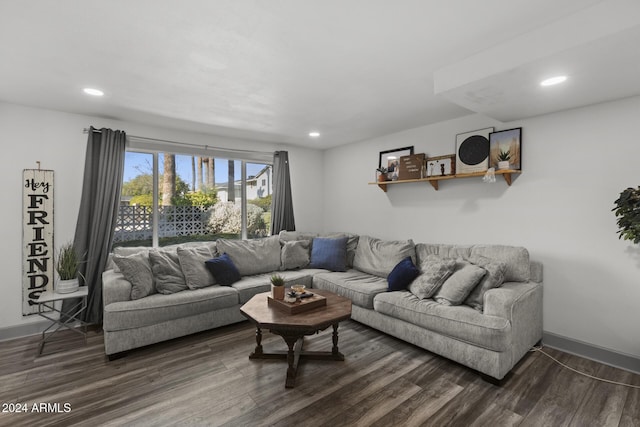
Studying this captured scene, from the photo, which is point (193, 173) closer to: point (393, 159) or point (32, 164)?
point (32, 164)

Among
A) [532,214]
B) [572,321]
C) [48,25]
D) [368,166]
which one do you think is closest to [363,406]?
[572,321]

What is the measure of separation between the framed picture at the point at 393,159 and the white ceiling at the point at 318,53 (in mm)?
1060

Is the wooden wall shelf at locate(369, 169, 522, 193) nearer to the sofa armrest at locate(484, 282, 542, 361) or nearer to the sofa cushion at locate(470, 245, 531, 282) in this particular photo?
the sofa cushion at locate(470, 245, 531, 282)

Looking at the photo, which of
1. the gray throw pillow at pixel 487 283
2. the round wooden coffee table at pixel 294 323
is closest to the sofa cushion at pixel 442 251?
the gray throw pillow at pixel 487 283

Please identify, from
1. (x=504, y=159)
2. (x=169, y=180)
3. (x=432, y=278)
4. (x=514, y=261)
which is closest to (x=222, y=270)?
(x=169, y=180)

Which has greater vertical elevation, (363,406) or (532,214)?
(532,214)

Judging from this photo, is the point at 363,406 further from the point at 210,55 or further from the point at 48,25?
the point at 48,25

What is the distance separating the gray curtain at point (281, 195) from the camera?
4930mm

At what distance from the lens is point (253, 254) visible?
4062mm

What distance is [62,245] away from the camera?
3.41 meters

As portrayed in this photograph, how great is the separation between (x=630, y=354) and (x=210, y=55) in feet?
13.6

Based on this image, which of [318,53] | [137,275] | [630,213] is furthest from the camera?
[137,275]

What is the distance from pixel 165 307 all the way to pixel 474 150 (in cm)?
Answer: 372

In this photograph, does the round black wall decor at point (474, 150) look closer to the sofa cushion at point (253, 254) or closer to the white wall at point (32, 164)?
the sofa cushion at point (253, 254)
